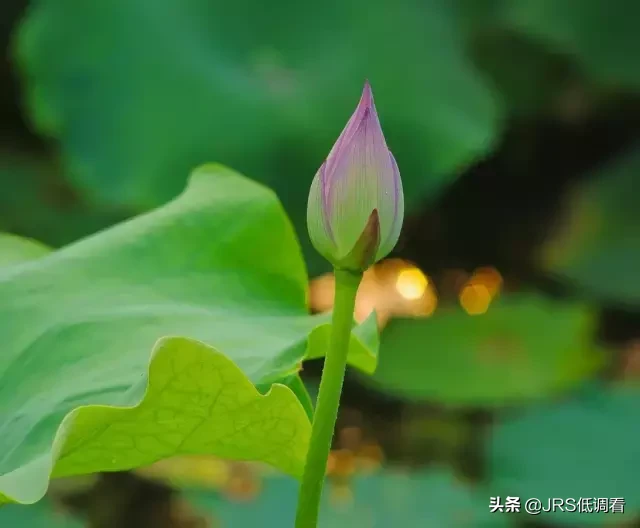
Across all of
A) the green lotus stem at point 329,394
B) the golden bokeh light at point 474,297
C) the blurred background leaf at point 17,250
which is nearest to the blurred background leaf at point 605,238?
the golden bokeh light at point 474,297

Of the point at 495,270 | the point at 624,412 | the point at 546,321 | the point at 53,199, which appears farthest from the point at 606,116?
the point at 53,199

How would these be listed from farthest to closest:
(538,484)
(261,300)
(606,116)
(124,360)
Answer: (606,116) < (538,484) < (261,300) < (124,360)

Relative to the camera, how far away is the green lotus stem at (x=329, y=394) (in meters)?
0.37

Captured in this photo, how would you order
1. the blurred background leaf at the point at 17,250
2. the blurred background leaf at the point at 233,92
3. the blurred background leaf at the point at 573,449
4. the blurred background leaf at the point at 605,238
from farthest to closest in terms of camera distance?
the blurred background leaf at the point at 605,238, the blurred background leaf at the point at 233,92, the blurred background leaf at the point at 573,449, the blurred background leaf at the point at 17,250

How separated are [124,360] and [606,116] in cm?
175

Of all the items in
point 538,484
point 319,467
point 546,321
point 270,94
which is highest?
point 270,94

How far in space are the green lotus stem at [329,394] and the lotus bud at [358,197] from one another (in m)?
0.01

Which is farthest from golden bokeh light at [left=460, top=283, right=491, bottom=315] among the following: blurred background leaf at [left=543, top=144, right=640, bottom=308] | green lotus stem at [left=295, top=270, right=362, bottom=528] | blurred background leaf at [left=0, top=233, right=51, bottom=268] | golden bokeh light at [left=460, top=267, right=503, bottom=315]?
green lotus stem at [left=295, top=270, right=362, bottom=528]

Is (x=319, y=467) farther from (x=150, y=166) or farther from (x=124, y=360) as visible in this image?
(x=150, y=166)

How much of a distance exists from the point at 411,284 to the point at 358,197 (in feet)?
4.90

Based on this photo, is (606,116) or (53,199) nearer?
(53,199)

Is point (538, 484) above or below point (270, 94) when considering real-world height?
below

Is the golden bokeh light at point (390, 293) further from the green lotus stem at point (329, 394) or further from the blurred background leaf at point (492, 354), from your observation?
the green lotus stem at point (329, 394)

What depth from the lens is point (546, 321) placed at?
167 centimetres
